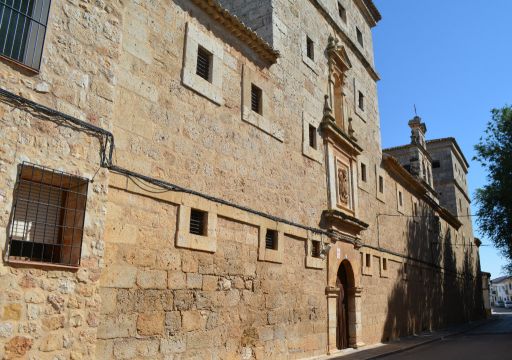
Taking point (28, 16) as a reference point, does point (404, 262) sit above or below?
below

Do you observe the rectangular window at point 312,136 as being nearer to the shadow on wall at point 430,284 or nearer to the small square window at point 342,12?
the small square window at point 342,12

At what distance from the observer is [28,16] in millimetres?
4598

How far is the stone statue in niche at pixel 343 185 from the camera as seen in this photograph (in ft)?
38.2

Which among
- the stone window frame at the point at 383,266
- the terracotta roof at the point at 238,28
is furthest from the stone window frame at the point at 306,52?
Answer: the stone window frame at the point at 383,266

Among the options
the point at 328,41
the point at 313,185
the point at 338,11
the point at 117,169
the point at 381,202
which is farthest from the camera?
the point at 381,202

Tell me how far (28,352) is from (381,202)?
501 inches

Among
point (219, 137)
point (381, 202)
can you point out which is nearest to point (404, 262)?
point (381, 202)

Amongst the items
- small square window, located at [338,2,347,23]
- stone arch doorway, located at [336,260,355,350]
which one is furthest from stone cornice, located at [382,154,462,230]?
stone arch doorway, located at [336,260,355,350]

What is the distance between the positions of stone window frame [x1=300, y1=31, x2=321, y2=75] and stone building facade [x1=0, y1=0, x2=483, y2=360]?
0.08m

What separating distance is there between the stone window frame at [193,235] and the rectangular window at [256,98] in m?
2.76

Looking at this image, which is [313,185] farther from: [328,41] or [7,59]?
[7,59]

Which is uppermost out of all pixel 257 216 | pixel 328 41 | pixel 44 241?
pixel 328 41

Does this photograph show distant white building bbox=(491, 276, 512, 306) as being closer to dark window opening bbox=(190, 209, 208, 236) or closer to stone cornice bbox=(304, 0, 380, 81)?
stone cornice bbox=(304, 0, 380, 81)

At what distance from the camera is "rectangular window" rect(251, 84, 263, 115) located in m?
8.73
